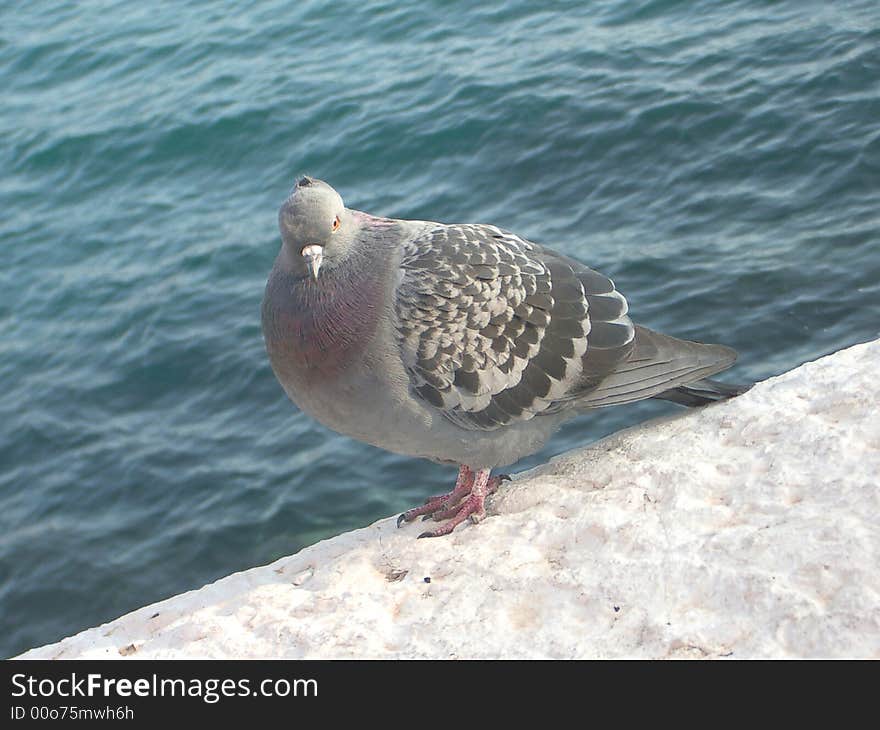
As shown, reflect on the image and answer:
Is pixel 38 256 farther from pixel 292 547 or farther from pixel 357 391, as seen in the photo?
pixel 357 391

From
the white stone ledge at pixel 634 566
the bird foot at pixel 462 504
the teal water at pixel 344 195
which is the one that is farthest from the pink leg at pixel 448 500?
the teal water at pixel 344 195

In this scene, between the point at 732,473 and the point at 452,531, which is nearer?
A: the point at 732,473

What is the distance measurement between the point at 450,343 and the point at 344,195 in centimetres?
675

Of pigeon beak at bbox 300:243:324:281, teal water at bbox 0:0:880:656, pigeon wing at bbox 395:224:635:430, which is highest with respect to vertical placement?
Result: pigeon beak at bbox 300:243:324:281

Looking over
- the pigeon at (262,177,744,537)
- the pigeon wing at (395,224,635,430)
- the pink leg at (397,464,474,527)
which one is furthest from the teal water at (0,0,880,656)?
the pigeon wing at (395,224,635,430)

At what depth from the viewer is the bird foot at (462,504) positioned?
5727mm

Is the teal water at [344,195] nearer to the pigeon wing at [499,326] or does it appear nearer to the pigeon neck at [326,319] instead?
the pigeon wing at [499,326]

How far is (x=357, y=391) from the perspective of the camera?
521 cm

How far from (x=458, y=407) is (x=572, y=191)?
5.94m

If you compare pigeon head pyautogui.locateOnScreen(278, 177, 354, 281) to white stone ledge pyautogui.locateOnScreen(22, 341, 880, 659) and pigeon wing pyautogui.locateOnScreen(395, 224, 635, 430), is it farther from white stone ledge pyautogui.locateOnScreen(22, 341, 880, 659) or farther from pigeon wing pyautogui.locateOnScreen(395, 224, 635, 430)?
white stone ledge pyautogui.locateOnScreen(22, 341, 880, 659)

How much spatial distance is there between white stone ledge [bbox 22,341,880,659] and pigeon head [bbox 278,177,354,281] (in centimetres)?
144

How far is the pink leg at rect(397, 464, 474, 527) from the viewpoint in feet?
19.9
